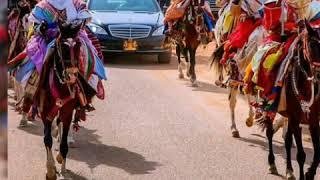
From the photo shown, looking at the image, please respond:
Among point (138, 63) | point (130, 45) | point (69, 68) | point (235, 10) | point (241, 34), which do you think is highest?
point (235, 10)

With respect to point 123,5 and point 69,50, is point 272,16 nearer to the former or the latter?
point 69,50

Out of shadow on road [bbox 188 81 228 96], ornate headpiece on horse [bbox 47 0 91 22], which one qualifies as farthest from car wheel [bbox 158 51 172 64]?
ornate headpiece on horse [bbox 47 0 91 22]

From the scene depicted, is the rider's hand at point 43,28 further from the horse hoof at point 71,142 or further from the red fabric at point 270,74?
the red fabric at point 270,74

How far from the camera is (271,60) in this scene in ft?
16.8

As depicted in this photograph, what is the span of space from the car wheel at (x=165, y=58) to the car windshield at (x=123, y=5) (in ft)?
5.36

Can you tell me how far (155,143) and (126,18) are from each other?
8.88 m

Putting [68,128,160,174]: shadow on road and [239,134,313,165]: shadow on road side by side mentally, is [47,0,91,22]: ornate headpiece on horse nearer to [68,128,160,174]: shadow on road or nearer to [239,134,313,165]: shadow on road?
[68,128,160,174]: shadow on road

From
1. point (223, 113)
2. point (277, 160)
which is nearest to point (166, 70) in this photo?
point (223, 113)

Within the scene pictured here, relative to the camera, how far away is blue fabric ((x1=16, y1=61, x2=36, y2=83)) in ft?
17.8

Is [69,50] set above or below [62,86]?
above

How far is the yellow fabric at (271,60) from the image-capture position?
5.09 meters

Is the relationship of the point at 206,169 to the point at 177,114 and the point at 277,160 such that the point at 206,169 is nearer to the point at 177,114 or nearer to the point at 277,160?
the point at 277,160

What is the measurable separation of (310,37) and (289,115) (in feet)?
3.02

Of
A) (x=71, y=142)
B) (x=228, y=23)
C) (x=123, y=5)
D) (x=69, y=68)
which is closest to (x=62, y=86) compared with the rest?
(x=69, y=68)
